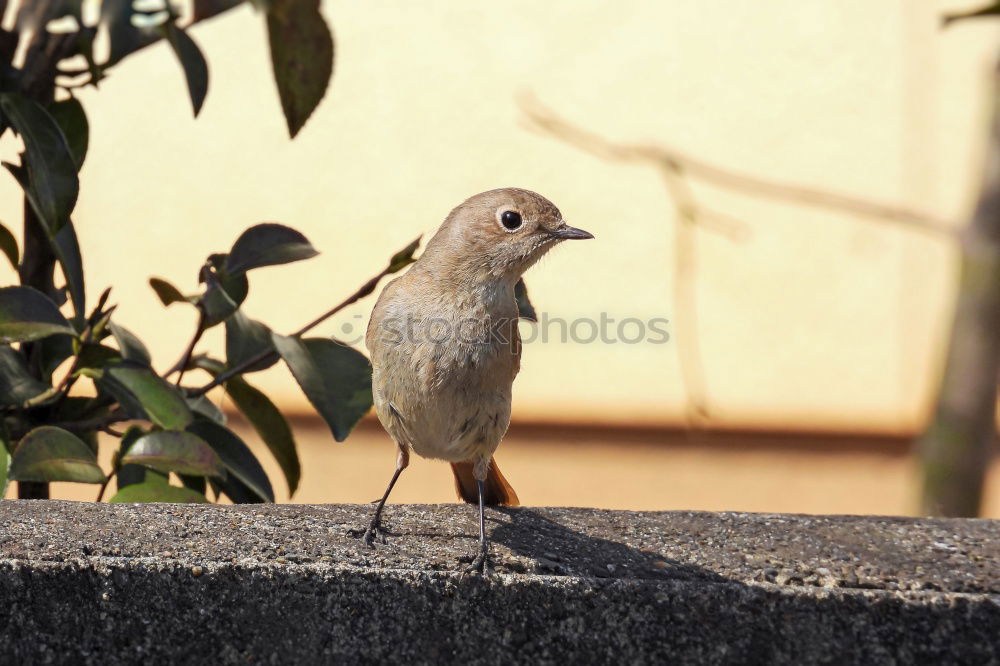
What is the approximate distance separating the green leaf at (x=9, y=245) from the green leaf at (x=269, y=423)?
54 centimetres

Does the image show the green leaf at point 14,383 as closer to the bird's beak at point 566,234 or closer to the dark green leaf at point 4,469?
the dark green leaf at point 4,469

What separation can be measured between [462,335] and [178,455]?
25.9 inches

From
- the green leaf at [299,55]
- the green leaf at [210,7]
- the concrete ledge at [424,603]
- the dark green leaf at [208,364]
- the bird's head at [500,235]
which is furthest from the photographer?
the bird's head at [500,235]

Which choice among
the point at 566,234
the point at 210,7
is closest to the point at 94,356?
the point at 210,7

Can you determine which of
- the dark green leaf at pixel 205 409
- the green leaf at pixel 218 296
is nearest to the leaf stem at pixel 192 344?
the green leaf at pixel 218 296

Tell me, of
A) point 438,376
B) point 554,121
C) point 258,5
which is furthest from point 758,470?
point 258,5

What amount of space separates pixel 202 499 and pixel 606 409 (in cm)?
430

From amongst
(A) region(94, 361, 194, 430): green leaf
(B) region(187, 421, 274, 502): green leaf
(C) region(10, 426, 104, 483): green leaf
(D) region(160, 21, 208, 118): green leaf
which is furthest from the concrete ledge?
(D) region(160, 21, 208, 118): green leaf

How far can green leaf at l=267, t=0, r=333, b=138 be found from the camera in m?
2.31

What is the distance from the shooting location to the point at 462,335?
2725mm

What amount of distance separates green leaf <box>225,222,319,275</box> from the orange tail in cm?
66

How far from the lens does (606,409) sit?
6.72 metres

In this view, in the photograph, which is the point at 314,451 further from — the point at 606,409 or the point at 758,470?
the point at 758,470

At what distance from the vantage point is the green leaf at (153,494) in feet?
8.25
